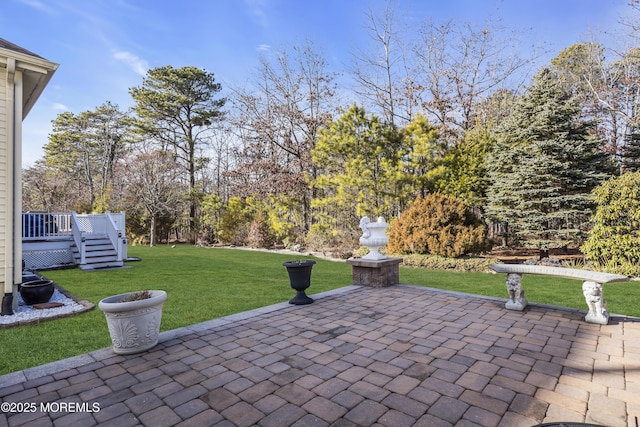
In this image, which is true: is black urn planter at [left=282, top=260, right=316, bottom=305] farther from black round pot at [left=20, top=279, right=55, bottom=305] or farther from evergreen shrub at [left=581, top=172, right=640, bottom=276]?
evergreen shrub at [left=581, top=172, right=640, bottom=276]

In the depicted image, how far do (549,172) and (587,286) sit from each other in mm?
7807

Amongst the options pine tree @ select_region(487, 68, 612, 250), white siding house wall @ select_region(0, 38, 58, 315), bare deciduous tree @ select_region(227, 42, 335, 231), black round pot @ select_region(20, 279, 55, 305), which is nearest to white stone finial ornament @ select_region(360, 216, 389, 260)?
black round pot @ select_region(20, 279, 55, 305)

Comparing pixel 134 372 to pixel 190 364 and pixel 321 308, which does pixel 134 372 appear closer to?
pixel 190 364

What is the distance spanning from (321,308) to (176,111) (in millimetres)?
20554

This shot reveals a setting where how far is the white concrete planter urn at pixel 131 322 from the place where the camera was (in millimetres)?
2875

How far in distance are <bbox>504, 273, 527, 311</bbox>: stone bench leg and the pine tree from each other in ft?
22.1

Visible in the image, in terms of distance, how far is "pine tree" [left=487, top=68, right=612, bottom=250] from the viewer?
9.73 m

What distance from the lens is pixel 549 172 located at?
1007cm

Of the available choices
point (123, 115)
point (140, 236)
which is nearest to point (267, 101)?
point (140, 236)

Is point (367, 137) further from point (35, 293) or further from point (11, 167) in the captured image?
point (35, 293)

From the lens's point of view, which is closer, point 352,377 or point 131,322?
point 352,377

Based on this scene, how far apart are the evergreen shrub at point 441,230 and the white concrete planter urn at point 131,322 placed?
7.34 metres

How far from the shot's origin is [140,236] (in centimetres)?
1725

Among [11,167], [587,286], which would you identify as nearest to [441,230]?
[587,286]
